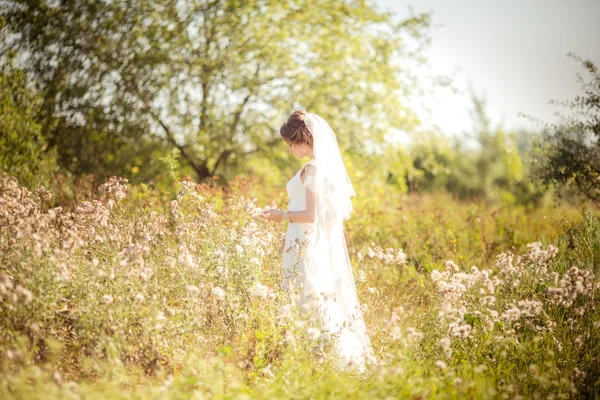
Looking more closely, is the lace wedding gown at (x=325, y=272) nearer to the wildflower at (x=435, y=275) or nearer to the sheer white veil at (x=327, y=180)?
the sheer white veil at (x=327, y=180)

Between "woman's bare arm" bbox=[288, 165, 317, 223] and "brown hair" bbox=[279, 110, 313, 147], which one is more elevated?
"brown hair" bbox=[279, 110, 313, 147]

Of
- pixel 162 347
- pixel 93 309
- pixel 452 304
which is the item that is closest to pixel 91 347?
pixel 93 309

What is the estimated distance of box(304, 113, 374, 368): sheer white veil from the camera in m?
4.07

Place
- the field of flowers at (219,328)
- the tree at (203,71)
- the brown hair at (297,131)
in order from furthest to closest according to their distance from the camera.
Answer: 1. the tree at (203,71)
2. the brown hair at (297,131)
3. the field of flowers at (219,328)

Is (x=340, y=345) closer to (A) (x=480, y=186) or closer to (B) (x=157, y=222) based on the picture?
(B) (x=157, y=222)

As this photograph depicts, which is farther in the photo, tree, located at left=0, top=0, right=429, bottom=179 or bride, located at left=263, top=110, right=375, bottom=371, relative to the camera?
tree, located at left=0, top=0, right=429, bottom=179

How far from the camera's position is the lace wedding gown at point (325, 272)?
160 inches

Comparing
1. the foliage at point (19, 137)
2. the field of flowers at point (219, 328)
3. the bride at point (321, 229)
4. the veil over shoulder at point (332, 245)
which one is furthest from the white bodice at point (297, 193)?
the foliage at point (19, 137)

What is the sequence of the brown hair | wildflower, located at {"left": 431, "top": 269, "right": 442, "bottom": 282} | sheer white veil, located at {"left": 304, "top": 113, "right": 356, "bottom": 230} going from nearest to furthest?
wildflower, located at {"left": 431, "top": 269, "right": 442, "bottom": 282}
sheer white veil, located at {"left": 304, "top": 113, "right": 356, "bottom": 230}
the brown hair

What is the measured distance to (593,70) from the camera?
646 cm

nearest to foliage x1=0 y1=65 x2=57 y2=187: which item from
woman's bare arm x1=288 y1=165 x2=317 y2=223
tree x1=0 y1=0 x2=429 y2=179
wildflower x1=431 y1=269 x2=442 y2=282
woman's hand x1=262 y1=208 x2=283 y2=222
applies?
tree x1=0 y1=0 x2=429 y2=179

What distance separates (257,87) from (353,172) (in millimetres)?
2945

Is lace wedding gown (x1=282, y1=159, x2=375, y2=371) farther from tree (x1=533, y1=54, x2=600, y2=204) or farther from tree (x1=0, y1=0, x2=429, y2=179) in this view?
tree (x1=0, y1=0, x2=429, y2=179)

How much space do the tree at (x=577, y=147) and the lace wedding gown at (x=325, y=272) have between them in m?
4.25
